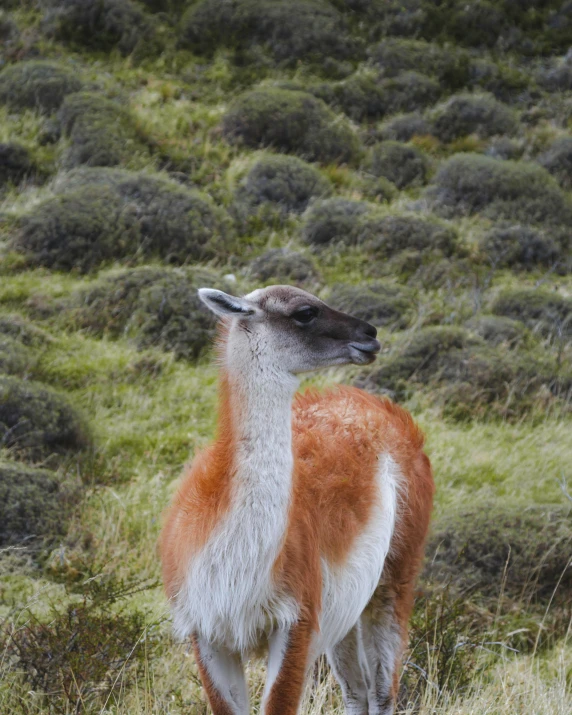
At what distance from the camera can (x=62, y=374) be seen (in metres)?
8.36

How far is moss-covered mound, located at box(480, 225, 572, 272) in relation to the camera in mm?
13227

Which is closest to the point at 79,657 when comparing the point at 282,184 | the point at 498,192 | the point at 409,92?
the point at 282,184

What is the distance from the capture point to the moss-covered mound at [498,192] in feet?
47.0

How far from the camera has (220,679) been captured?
324cm

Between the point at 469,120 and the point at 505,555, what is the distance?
42.6ft

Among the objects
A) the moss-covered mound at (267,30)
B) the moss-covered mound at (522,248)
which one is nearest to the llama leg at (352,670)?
the moss-covered mound at (522,248)

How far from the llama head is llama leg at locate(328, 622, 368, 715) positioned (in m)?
1.50

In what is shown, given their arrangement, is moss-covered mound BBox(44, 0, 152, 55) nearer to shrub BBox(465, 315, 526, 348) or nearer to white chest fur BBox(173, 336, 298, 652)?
shrub BBox(465, 315, 526, 348)

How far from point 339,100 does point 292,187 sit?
4.72 meters

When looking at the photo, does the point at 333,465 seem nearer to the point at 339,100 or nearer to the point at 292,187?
the point at 292,187

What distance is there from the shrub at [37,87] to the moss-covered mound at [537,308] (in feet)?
25.5

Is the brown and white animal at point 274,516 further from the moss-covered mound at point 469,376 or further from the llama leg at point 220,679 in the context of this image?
the moss-covered mound at point 469,376

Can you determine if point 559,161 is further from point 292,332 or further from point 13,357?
point 292,332

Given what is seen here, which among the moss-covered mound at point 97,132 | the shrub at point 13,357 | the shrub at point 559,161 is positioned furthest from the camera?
the shrub at point 559,161
